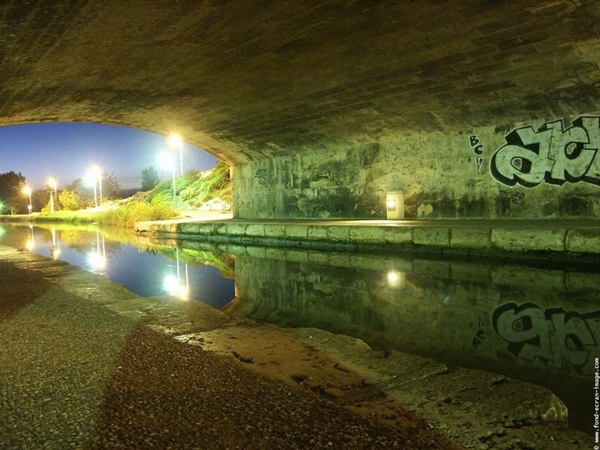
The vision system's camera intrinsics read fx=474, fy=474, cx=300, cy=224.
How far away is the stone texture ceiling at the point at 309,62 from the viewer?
661cm

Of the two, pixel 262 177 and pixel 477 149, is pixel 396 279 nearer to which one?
pixel 477 149

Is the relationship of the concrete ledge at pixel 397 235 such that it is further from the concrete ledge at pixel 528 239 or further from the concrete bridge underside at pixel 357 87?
the concrete bridge underside at pixel 357 87

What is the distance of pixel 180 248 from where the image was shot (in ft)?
42.7

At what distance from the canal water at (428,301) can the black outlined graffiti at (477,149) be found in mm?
3643

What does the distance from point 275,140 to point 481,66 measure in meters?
7.80

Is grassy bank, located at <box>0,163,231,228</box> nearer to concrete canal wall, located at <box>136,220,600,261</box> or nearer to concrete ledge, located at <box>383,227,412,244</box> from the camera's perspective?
concrete canal wall, located at <box>136,220,600,261</box>

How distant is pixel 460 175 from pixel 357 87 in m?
3.60

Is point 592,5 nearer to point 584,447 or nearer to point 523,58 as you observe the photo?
point 523,58

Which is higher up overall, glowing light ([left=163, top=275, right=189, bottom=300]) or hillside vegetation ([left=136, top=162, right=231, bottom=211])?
hillside vegetation ([left=136, top=162, right=231, bottom=211])

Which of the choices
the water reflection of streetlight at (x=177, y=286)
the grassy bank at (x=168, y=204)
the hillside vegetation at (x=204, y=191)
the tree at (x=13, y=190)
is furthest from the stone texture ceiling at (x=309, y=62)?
the tree at (x=13, y=190)

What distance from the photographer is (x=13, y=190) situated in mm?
86250

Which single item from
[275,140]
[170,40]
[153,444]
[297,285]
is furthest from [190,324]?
[275,140]

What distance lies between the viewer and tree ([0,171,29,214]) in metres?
84.6

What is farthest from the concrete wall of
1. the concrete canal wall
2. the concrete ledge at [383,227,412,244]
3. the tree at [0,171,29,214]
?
the tree at [0,171,29,214]
